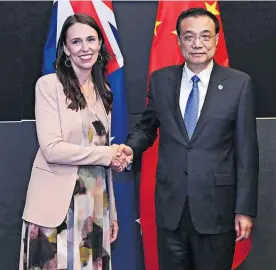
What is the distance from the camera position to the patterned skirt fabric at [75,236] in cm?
211

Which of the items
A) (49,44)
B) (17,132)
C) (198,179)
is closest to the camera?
(198,179)

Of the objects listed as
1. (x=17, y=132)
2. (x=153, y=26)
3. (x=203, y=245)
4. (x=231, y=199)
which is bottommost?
(x=203, y=245)

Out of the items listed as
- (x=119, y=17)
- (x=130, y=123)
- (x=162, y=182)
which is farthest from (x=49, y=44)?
(x=162, y=182)

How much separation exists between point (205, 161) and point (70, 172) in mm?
546

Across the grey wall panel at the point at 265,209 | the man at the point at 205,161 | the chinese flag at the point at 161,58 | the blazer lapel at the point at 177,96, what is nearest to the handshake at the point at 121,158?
the man at the point at 205,161

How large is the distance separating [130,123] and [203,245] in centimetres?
107

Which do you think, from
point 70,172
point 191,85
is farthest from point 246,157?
point 70,172

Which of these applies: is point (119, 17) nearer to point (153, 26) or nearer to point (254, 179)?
point (153, 26)

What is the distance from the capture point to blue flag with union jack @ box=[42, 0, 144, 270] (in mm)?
2738

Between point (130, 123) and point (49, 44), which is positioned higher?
point (49, 44)

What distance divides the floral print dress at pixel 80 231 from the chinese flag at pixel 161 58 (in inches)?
24.2

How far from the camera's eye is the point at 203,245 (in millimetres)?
2098

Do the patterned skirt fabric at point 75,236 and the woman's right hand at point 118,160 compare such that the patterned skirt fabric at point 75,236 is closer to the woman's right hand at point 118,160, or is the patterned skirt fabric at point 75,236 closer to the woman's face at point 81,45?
the woman's right hand at point 118,160

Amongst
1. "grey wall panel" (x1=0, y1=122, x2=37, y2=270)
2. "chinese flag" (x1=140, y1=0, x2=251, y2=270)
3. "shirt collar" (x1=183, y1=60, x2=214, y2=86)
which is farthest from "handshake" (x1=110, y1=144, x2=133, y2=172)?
"grey wall panel" (x1=0, y1=122, x2=37, y2=270)
